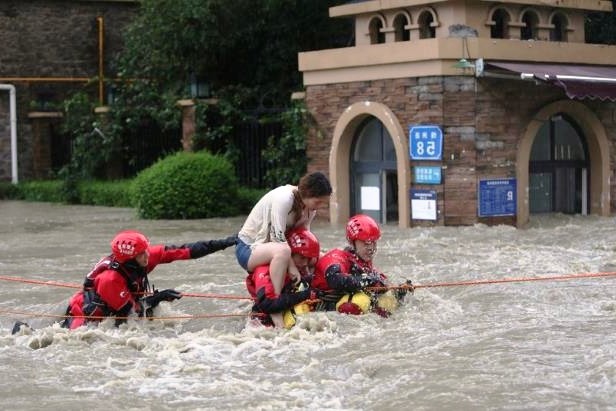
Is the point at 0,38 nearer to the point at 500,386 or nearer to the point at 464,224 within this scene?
the point at 464,224

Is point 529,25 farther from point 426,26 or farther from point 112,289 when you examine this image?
point 112,289

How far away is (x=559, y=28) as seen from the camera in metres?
20.5

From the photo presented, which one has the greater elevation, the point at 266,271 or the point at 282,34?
the point at 282,34

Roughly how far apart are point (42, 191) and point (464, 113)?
12747mm

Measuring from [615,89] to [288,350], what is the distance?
10.4 metres

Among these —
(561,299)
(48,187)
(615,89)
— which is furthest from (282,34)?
(561,299)

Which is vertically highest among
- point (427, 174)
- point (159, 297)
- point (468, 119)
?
point (468, 119)

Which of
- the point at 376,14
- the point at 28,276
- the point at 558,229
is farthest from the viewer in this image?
the point at 376,14

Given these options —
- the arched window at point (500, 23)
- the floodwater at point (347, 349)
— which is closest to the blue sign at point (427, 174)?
the arched window at point (500, 23)

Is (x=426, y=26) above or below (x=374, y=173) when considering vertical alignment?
above

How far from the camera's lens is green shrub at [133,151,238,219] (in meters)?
22.0

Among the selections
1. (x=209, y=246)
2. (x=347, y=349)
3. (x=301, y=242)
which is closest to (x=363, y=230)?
(x=301, y=242)

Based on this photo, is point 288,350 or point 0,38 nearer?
point 288,350

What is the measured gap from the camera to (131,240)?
34.1 feet
